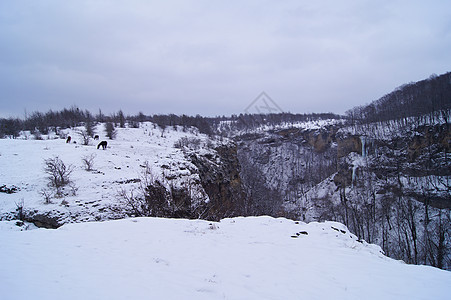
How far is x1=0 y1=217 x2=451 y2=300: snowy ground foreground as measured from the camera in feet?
12.5

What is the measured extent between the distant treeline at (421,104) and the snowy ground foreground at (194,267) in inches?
1944

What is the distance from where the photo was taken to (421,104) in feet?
160

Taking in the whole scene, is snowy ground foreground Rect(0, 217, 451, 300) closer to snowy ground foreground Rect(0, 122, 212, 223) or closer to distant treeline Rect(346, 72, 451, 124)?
snowy ground foreground Rect(0, 122, 212, 223)

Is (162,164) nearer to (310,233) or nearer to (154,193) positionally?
(154,193)

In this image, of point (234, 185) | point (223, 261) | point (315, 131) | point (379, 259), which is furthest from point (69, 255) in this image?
point (315, 131)

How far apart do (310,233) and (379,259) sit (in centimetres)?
229

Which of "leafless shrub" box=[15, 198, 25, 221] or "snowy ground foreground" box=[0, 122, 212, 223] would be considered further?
"snowy ground foreground" box=[0, 122, 212, 223]

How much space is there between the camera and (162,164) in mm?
20234

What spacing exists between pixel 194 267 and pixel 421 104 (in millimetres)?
67059

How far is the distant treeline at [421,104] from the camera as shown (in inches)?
1692

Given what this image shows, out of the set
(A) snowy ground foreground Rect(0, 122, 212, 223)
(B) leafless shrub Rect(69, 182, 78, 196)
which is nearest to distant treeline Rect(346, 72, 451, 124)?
(A) snowy ground foreground Rect(0, 122, 212, 223)

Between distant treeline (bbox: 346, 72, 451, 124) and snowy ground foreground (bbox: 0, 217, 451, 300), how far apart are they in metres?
49.4

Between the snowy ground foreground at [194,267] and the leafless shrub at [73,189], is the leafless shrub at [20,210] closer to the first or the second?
the leafless shrub at [73,189]

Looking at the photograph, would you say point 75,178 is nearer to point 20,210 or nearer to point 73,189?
point 73,189
